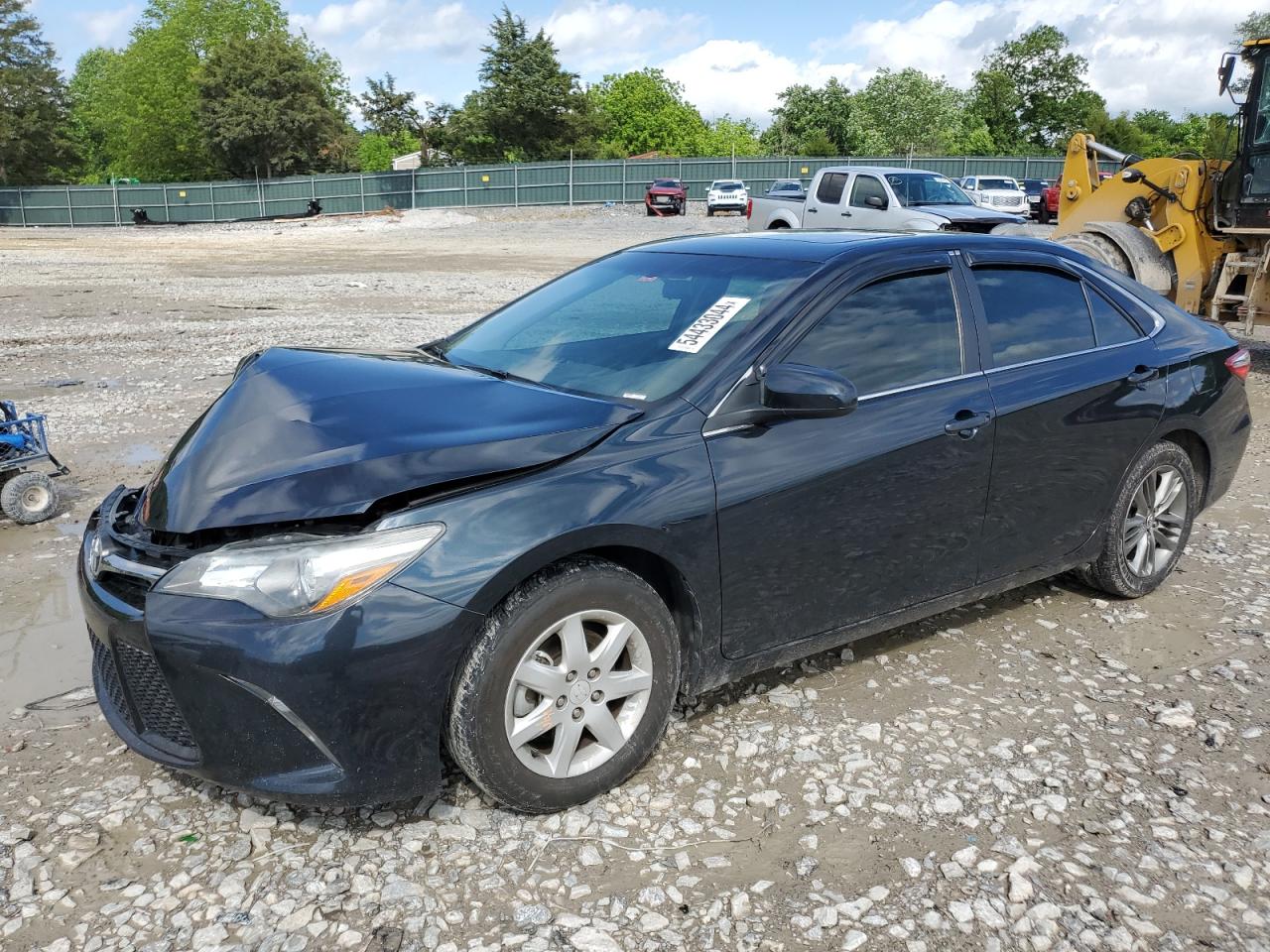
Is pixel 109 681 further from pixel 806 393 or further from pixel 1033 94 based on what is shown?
pixel 1033 94

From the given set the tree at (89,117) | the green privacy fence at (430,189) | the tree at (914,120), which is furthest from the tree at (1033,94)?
the tree at (89,117)

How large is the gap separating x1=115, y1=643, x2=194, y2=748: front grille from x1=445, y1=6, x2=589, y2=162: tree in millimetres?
68811

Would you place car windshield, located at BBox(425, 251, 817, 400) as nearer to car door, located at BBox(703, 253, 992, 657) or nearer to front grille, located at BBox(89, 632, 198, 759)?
car door, located at BBox(703, 253, 992, 657)

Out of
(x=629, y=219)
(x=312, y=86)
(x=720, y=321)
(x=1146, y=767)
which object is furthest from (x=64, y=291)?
(x=312, y=86)

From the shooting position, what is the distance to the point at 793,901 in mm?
2789

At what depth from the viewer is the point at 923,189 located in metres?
18.0

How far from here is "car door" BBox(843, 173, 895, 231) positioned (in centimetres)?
1759

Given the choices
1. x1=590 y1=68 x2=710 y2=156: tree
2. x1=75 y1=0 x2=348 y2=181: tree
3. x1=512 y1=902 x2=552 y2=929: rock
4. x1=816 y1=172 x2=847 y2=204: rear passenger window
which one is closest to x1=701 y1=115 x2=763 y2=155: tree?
x1=590 y1=68 x2=710 y2=156: tree

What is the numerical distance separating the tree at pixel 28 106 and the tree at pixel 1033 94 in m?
72.6

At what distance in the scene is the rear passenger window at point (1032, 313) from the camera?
4.12 m

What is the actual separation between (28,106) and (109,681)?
79.4 m

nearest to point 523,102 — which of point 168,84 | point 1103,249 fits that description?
point 168,84

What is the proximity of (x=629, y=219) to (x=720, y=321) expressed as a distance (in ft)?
131

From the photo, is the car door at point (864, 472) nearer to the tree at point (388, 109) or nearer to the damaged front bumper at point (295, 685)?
the damaged front bumper at point (295, 685)
